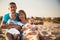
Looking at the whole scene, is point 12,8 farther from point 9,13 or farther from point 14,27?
point 14,27

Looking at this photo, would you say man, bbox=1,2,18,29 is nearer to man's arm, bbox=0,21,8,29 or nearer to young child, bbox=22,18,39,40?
man's arm, bbox=0,21,8,29

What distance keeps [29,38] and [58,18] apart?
0.55m

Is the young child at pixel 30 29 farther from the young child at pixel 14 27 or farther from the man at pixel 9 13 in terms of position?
the man at pixel 9 13

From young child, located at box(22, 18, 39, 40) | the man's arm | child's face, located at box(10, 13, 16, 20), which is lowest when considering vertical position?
young child, located at box(22, 18, 39, 40)

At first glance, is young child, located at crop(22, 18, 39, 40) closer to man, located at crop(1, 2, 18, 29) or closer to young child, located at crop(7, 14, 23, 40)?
young child, located at crop(7, 14, 23, 40)

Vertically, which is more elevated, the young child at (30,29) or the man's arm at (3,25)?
the man's arm at (3,25)

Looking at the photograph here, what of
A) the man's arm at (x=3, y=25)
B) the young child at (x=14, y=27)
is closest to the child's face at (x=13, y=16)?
the young child at (x=14, y=27)

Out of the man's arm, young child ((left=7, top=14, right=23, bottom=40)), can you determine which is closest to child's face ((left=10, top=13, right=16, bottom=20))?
young child ((left=7, top=14, right=23, bottom=40))

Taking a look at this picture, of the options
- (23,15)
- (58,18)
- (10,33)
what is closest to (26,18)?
(23,15)

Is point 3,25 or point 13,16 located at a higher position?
point 13,16

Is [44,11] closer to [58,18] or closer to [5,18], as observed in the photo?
[58,18]

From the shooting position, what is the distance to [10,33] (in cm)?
191

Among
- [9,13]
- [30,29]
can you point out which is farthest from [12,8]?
[30,29]

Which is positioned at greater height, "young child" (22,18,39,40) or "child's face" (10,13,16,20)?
"child's face" (10,13,16,20)
